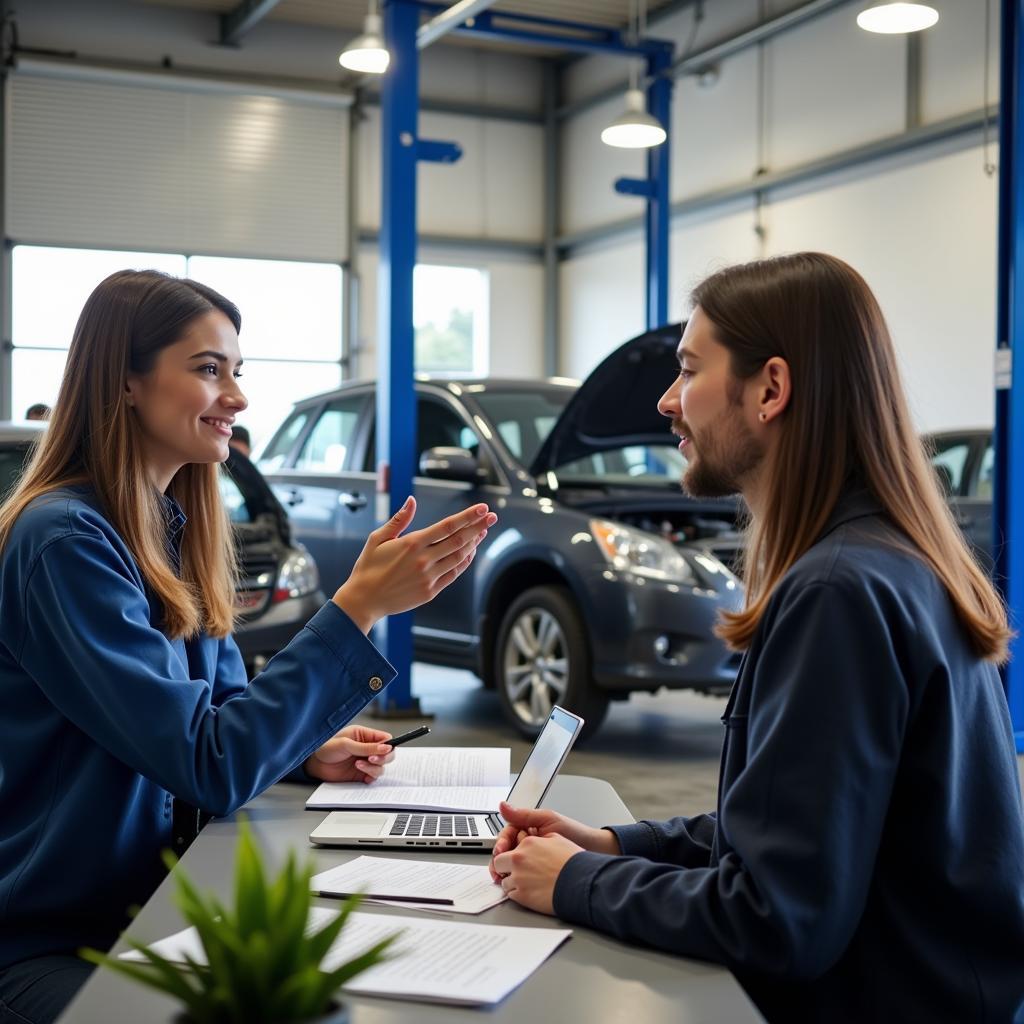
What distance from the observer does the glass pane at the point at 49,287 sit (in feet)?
45.1

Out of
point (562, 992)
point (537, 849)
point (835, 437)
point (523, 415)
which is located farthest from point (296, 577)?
point (562, 992)

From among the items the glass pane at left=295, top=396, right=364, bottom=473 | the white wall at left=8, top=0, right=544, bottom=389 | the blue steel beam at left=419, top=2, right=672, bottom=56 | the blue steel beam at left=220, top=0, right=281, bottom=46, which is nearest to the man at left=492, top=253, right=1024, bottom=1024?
the glass pane at left=295, top=396, right=364, bottom=473

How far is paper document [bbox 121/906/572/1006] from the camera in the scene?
51.4 inches

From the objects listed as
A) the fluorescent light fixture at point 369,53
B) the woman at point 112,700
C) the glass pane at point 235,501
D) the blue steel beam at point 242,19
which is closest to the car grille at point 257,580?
the glass pane at point 235,501

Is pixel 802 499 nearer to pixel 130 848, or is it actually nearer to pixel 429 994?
pixel 429 994

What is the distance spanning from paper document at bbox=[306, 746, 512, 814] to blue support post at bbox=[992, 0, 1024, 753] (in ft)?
14.7

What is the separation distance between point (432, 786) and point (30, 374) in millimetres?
12621

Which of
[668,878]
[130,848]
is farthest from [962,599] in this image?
[130,848]

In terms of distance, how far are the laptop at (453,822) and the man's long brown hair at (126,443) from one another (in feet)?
1.30

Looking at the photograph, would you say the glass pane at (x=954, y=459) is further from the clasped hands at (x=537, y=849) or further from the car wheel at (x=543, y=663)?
the clasped hands at (x=537, y=849)

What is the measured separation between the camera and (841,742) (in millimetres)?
1396

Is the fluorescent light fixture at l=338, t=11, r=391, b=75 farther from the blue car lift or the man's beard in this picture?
the man's beard

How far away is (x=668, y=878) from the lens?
1.51 metres

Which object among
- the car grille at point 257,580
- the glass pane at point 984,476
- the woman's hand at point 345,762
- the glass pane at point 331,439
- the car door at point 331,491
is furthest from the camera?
the glass pane at point 984,476
